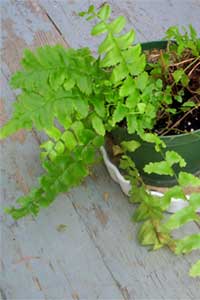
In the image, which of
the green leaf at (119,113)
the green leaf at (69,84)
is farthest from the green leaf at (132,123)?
the green leaf at (69,84)

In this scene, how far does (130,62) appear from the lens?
99 centimetres

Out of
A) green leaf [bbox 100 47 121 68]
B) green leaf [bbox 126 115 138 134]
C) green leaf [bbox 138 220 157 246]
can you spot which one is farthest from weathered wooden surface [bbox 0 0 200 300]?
green leaf [bbox 100 47 121 68]

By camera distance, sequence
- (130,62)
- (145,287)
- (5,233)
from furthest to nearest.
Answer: (5,233), (145,287), (130,62)

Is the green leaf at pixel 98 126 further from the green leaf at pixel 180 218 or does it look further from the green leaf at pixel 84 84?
the green leaf at pixel 180 218

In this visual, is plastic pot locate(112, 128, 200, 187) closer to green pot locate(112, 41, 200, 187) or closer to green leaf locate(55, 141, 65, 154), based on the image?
green pot locate(112, 41, 200, 187)

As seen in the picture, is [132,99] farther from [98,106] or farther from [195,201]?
[195,201]

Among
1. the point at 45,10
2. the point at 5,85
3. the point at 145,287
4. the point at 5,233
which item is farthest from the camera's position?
the point at 45,10

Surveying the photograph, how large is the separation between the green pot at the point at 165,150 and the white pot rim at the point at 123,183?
0.11 ft

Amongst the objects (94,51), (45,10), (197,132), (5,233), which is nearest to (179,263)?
(197,132)

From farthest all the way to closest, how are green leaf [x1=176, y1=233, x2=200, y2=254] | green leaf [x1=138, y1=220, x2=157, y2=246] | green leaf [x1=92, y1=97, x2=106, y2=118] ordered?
green leaf [x1=138, y1=220, x2=157, y2=246] → green leaf [x1=92, y1=97, x2=106, y2=118] → green leaf [x1=176, y1=233, x2=200, y2=254]

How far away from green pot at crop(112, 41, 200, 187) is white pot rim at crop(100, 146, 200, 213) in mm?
33

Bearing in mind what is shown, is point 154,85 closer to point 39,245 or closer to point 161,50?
point 161,50

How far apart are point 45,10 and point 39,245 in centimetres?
73

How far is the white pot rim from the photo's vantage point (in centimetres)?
117
